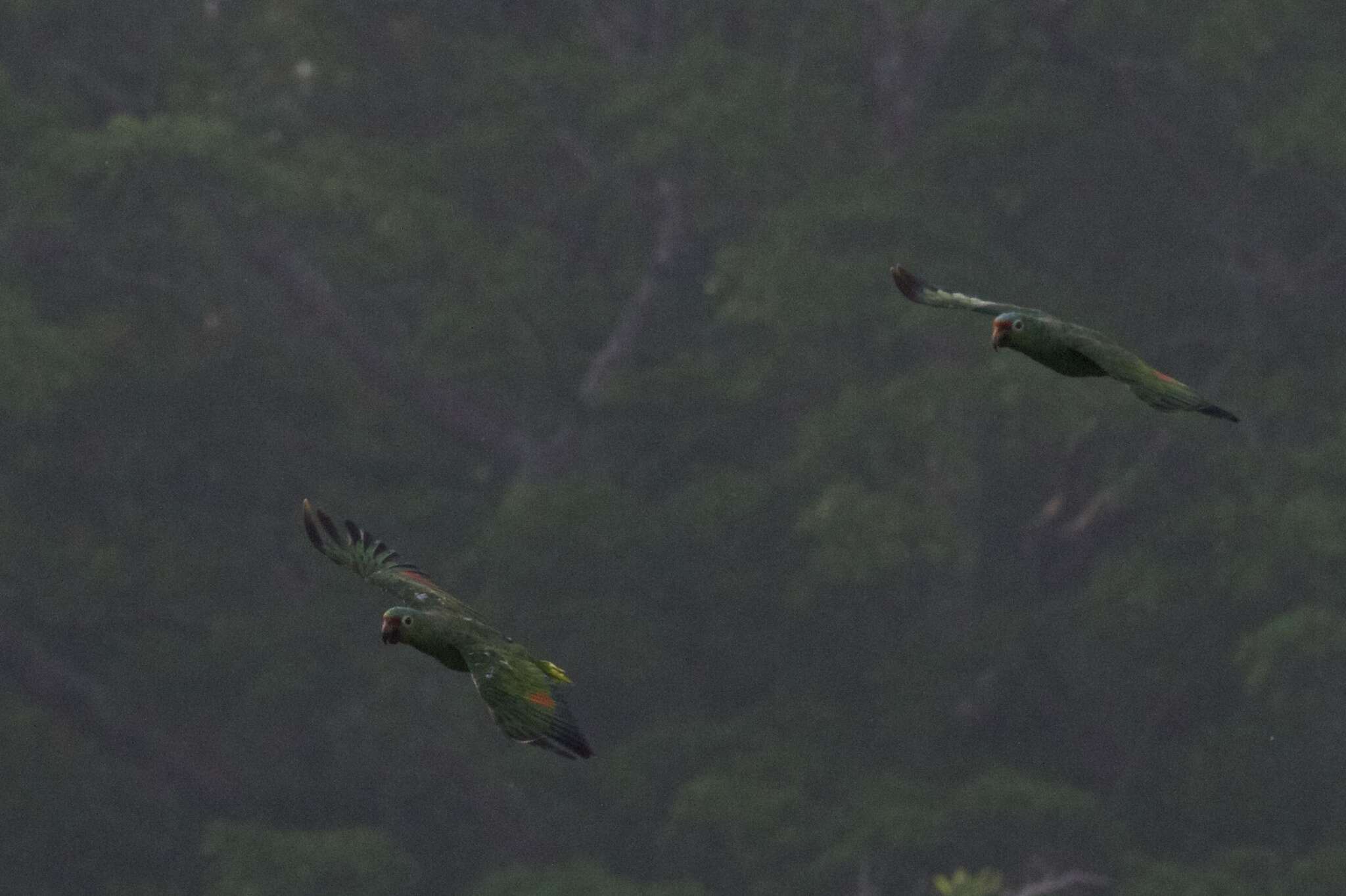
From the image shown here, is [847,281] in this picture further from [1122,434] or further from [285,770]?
[285,770]

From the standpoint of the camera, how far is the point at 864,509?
16.0 m

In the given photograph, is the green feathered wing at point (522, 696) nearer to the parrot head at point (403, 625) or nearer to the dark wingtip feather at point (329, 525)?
the parrot head at point (403, 625)

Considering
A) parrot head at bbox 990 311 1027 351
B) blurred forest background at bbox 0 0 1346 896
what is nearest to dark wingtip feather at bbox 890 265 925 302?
parrot head at bbox 990 311 1027 351

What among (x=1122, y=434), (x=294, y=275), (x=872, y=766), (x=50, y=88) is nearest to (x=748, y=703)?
(x=872, y=766)

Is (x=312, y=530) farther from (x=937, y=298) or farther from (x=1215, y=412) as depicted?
(x=1215, y=412)

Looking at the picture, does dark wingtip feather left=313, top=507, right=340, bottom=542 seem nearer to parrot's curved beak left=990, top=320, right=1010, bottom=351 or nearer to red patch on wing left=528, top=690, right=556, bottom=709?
red patch on wing left=528, top=690, right=556, bottom=709

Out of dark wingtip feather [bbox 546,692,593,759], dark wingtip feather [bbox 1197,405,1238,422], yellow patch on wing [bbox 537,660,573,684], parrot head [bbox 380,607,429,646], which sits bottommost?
dark wingtip feather [bbox 546,692,593,759]

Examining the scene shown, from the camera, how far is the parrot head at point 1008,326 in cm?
330

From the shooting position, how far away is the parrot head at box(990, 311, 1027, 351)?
3.30 m

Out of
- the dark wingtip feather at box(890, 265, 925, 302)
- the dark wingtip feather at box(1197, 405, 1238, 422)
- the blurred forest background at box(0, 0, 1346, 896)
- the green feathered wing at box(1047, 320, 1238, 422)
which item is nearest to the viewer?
the dark wingtip feather at box(1197, 405, 1238, 422)

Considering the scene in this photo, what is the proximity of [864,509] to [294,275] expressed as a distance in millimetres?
4663

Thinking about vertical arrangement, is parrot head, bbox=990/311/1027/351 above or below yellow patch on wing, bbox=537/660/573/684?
above

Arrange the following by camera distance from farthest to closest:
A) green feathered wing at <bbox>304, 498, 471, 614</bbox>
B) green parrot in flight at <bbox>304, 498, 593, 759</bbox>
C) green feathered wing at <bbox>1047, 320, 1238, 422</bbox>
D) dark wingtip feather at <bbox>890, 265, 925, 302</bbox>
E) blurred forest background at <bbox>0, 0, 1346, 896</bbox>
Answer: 1. blurred forest background at <bbox>0, 0, 1346, 896</bbox>
2. green feathered wing at <bbox>304, 498, 471, 614</bbox>
3. dark wingtip feather at <bbox>890, 265, 925, 302</bbox>
4. green feathered wing at <bbox>1047, 320, 1238, 422</bbox>
5. green parrot in flight at <bbox>304, 498, 593, 759</bbox>

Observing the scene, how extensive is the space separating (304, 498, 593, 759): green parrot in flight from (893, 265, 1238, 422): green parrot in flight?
2.43 ft
